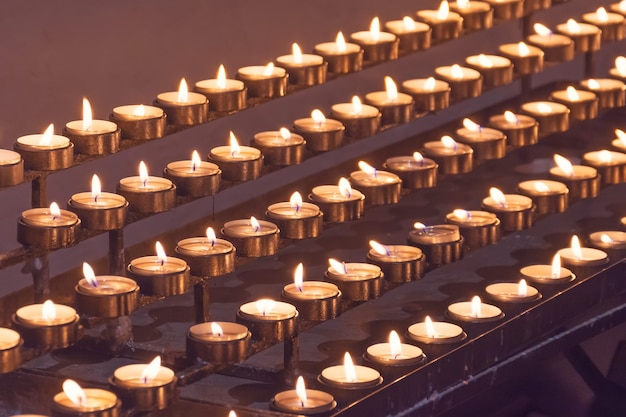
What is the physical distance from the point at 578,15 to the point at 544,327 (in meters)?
2.35

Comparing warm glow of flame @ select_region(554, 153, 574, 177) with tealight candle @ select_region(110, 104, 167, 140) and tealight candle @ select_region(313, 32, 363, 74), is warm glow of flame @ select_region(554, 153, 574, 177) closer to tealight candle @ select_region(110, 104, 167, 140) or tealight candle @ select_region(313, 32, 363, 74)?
tealight candle @ select_region(313, 32, 363, 74)

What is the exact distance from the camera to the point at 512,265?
12.2 feet

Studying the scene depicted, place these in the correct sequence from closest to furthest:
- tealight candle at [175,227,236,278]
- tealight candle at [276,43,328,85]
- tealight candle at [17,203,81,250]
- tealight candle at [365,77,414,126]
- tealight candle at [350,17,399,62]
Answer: tealight candle at [17,203,81,250] → tealight candle at [175,227,236,278] → tealight candle at [276,43,328,85] → tealight candle at [365,77,414,126] → tealight candle at [350,17,399,62]

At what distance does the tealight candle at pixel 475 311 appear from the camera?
3109 mm

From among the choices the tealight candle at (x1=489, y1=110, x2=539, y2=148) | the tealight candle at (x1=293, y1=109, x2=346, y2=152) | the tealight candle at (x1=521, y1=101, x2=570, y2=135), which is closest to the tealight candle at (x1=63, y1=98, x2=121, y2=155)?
the tealight candle at (x1=293, y1=109, x2=346, y2=152)

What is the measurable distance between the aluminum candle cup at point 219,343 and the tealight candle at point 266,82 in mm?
706

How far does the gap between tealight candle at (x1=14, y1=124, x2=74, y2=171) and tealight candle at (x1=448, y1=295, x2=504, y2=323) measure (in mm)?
773

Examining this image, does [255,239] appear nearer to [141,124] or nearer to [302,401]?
[141,124]

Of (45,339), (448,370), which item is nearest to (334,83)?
(448,370)

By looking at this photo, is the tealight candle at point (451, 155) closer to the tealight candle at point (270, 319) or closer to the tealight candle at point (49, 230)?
the tealight candle at point (270, 319)

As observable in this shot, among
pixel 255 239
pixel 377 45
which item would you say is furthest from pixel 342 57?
pixel 255 239

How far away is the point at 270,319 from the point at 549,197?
39.6 inches

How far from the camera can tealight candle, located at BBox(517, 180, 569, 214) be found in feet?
12.0

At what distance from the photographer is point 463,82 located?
12.8 feet
